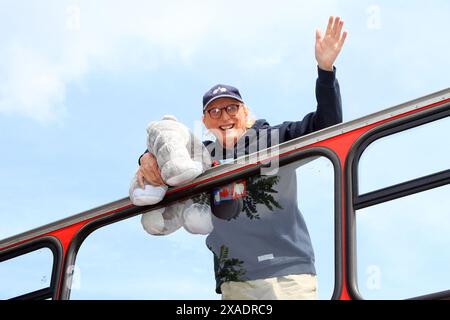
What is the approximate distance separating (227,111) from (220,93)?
0.12 m

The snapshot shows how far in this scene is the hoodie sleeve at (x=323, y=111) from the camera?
417 centimetres

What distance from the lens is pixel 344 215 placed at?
3398mm

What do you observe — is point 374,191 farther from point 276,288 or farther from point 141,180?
point 141,180

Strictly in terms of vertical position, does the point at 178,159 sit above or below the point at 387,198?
above

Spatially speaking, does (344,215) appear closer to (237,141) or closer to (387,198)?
(387,198)

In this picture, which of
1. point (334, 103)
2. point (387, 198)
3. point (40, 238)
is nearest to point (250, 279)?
point (387, 198)

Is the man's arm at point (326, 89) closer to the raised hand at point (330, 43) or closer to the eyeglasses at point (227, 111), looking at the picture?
the raised hand at point (330, 43)

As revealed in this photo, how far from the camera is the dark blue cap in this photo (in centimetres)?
456

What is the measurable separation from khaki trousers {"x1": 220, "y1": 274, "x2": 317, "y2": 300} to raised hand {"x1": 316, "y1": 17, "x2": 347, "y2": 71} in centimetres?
127

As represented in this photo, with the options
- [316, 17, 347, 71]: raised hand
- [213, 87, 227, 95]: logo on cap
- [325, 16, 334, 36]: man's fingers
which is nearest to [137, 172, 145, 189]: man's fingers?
[213, 87, 227, 95]: logo on cap

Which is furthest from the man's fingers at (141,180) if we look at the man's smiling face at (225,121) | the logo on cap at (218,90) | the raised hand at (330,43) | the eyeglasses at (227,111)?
the raised hand at (330,43)

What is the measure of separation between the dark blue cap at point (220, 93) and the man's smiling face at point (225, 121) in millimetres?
31

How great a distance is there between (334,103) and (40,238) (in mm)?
1993

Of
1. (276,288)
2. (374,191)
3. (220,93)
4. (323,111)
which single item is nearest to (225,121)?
(220,93)
